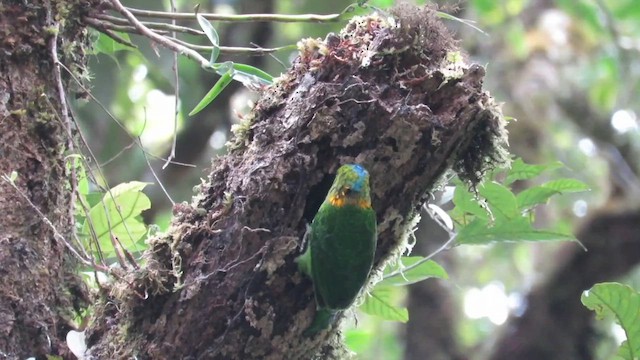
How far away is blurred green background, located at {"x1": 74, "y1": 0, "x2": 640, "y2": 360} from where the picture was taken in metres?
4.33

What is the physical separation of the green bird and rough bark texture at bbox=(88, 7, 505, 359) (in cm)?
3

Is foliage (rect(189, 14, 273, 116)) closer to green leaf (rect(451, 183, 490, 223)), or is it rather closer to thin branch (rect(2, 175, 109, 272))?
thin branch (rect(2, 175, 109, 272))

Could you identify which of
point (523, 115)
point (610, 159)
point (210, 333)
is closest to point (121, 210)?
point (210, 333)

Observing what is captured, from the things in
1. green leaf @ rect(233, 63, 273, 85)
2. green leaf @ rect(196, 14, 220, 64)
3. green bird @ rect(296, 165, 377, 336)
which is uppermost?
green leaf @ rect(196, 14, 220, 64)

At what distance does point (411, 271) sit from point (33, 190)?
3.43 feet

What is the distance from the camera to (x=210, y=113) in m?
5.10

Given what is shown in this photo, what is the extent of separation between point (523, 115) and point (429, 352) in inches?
76.8

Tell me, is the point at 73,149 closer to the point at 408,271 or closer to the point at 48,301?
the point at 48,301

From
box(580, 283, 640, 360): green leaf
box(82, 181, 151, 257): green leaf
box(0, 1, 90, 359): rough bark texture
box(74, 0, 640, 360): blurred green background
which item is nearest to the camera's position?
box(0, 1, 90, 359): rough bark texture

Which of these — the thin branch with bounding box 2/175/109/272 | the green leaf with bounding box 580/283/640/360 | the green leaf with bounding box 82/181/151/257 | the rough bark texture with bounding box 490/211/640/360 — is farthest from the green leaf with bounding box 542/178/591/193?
the rough bark texture with bounding box 490/211/640/360

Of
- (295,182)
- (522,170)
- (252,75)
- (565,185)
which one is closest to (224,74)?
(252,75)

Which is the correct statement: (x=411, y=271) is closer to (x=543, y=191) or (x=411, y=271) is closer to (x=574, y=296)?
(x=543, y=191)

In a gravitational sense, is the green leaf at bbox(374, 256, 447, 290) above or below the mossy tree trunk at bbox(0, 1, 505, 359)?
below

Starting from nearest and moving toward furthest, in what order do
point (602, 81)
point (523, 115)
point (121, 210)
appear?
point (121, 210)
point (523, 115)
point (602, 81)
